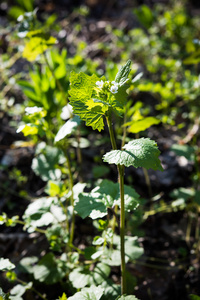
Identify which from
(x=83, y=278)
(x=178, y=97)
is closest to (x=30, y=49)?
(x=83, y=278)

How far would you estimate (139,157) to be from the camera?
0.89m

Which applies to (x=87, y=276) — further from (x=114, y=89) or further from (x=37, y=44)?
(x=37, y=44)

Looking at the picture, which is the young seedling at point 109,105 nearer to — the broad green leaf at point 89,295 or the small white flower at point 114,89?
the small white flower at point 114,89

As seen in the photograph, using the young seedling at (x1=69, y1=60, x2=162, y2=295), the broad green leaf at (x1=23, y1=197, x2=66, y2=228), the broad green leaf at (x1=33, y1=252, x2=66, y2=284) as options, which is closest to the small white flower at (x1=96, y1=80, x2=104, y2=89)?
the young seedling at (x1=69, y1=60, x2=162, y2=295)

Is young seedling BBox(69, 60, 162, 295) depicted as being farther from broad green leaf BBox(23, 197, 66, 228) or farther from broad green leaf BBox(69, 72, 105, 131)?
broad green leaf BBox(23, 197, 66, 228)

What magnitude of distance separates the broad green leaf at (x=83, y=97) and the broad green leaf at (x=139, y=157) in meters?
0.17

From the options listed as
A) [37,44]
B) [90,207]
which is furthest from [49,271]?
[37,44]

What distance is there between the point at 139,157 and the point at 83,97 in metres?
0.33

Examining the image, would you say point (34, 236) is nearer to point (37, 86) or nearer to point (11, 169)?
point (11, 169)

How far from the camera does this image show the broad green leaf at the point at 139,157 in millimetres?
879

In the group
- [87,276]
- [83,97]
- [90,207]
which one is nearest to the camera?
[83,97]

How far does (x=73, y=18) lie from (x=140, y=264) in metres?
3.96

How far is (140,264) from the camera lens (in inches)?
64.2

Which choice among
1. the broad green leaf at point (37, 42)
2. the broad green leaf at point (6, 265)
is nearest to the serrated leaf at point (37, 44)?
the broad green leaf at point (37, 42)
